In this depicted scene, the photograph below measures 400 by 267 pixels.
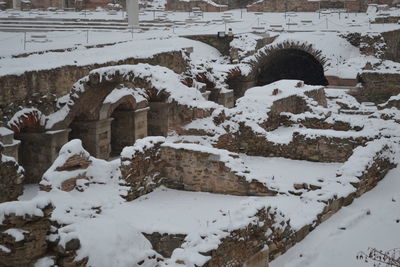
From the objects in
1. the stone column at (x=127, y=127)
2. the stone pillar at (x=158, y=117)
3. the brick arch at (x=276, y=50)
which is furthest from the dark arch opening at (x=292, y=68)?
the stone column at (x=127, y=127)

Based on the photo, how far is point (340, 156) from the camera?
14227 mm

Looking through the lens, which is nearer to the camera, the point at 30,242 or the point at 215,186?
the point at 30,242


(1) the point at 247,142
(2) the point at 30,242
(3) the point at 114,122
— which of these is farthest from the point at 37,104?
(2) the point at 30,242

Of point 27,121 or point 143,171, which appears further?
point 27,121

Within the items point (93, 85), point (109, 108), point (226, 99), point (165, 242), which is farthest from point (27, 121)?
point (226, 99)

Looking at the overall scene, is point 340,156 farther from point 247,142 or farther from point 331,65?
point 331,65

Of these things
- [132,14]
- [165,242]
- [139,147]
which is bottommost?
[165,242]

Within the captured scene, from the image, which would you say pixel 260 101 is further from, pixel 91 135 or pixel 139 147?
pixel 139 147

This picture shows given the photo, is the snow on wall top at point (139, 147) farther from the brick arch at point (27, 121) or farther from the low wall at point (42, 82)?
the low wall at point (42, 82)

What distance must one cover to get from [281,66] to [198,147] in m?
18.6

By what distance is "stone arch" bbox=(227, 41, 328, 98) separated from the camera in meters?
26.9

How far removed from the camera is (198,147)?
12.4 meters

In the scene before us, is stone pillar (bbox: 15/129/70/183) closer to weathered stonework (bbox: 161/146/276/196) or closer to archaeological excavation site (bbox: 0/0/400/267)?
archaeological excavation site (bbox: 0/0/400/267)

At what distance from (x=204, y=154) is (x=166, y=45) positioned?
11832 millimetres
